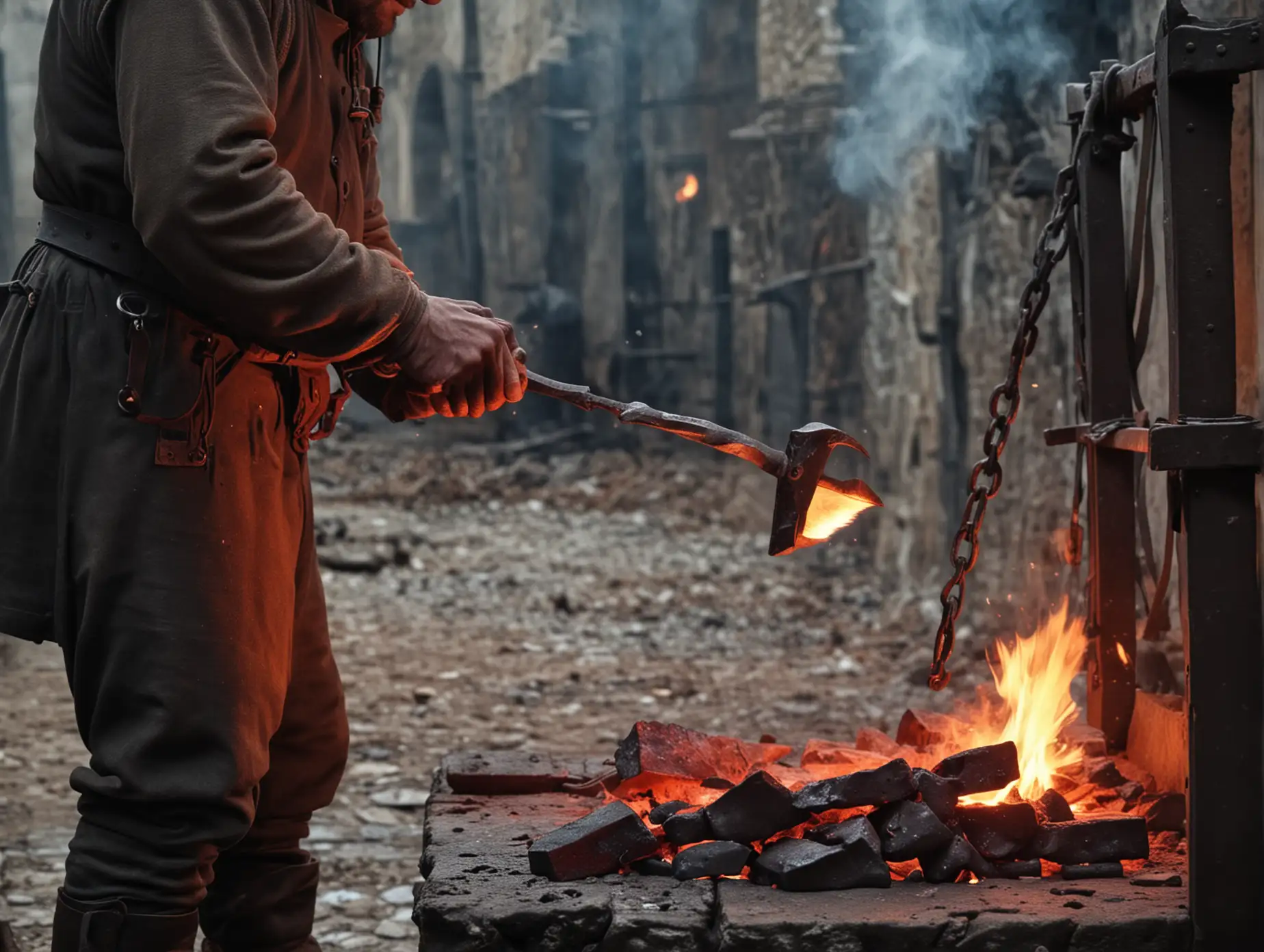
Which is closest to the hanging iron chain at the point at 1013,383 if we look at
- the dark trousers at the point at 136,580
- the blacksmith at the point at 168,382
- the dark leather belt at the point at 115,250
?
the blacksmith at the point at 168,382

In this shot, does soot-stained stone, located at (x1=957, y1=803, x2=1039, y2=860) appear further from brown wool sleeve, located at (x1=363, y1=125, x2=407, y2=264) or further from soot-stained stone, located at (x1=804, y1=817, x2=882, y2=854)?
brown wool sleeve, located at (x1=363, y1=125, x2=407, y2=264)

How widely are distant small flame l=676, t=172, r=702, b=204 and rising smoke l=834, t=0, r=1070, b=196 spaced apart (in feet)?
19.5

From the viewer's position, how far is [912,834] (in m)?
2.37

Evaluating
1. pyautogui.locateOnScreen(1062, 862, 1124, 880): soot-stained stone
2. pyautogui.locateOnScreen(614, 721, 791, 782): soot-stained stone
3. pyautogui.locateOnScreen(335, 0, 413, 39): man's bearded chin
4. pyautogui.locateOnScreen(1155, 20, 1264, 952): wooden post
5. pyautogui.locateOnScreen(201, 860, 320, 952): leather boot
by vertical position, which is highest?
pyautogui.locateOnScreen(335, 0, 413, 39): man's bearded chin

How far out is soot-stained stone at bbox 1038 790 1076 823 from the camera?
253 centimetres

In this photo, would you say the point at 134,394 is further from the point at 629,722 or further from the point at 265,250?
the point at 629,722

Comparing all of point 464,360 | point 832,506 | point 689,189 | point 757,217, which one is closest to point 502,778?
point 832,506

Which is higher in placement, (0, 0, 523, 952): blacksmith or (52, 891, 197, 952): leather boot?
(0, 0, 523, 952): blacksmith

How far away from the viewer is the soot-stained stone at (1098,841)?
2.42m

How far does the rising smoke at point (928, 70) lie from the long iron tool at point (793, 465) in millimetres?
4067

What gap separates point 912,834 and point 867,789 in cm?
11

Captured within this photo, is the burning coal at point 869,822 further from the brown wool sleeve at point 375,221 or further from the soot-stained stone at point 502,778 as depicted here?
the brown wool sleeve at point 375,221

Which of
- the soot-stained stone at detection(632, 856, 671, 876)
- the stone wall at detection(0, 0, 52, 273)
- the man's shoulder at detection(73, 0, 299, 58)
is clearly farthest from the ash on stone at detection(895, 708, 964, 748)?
the stone wall at detection(0, 0, 52, 273)

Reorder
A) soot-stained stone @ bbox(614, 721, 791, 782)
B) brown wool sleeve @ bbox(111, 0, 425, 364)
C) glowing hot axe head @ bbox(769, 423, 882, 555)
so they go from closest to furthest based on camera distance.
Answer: brown wool sleeve @ bbox(111, 0, 425, 364)
glowing hot axe head @ bbox(769, 423, 882, 555)
soot-stained stone @ bbox(614, 721, 791, 782)
